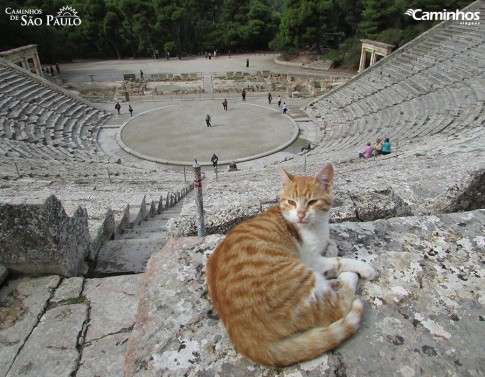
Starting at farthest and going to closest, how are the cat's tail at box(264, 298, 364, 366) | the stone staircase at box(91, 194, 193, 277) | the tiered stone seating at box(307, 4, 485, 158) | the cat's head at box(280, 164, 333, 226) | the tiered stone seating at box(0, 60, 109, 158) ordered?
1. the tiered stone seating at box(0, 60, 109, 158)
2. the tiered stone seating at box(307, 4, 485, 158)
3. the stone staircase at box(91, 194, 193, 277)
4. the cat's head at box(280, 164, 333, 226)
5. the cat's tail at box(264, 298, 364, 366)

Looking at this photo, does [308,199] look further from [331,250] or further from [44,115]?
[44,115]

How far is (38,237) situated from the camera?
3041 millimetres

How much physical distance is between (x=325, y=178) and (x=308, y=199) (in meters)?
0.24

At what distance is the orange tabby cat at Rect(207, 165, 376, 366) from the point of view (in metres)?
1.85

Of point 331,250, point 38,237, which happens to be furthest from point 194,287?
point 38,237

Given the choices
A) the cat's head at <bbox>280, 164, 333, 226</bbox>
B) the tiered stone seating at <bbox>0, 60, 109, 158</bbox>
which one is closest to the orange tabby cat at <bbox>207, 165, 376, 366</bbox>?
the cat's head at <bbox>280, 164, 333, 226</bbox>

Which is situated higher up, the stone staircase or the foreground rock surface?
the foreground rock surface

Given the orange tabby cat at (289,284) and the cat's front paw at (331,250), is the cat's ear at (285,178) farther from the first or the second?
the cat's front paw at (331,250)

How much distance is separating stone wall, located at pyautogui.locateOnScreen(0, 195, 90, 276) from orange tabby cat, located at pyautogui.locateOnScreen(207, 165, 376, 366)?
1.66 m

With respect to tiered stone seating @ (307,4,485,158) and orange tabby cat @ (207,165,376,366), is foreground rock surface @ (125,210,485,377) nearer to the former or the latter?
orange tabby cat @ (207,165,376,366)

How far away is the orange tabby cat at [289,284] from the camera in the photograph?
1.85 meters

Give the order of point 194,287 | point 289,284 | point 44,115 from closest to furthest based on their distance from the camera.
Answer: point 289,284
point 194,287
point 44,115

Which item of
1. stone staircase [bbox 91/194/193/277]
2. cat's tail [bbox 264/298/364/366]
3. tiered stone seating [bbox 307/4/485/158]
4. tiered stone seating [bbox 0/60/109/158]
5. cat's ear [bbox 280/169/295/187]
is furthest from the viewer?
tiered stone seating [bbox 0/60/109/158]

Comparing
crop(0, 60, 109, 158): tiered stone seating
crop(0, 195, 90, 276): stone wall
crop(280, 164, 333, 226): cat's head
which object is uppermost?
crop(280, 164, 333, 226): cat's head
